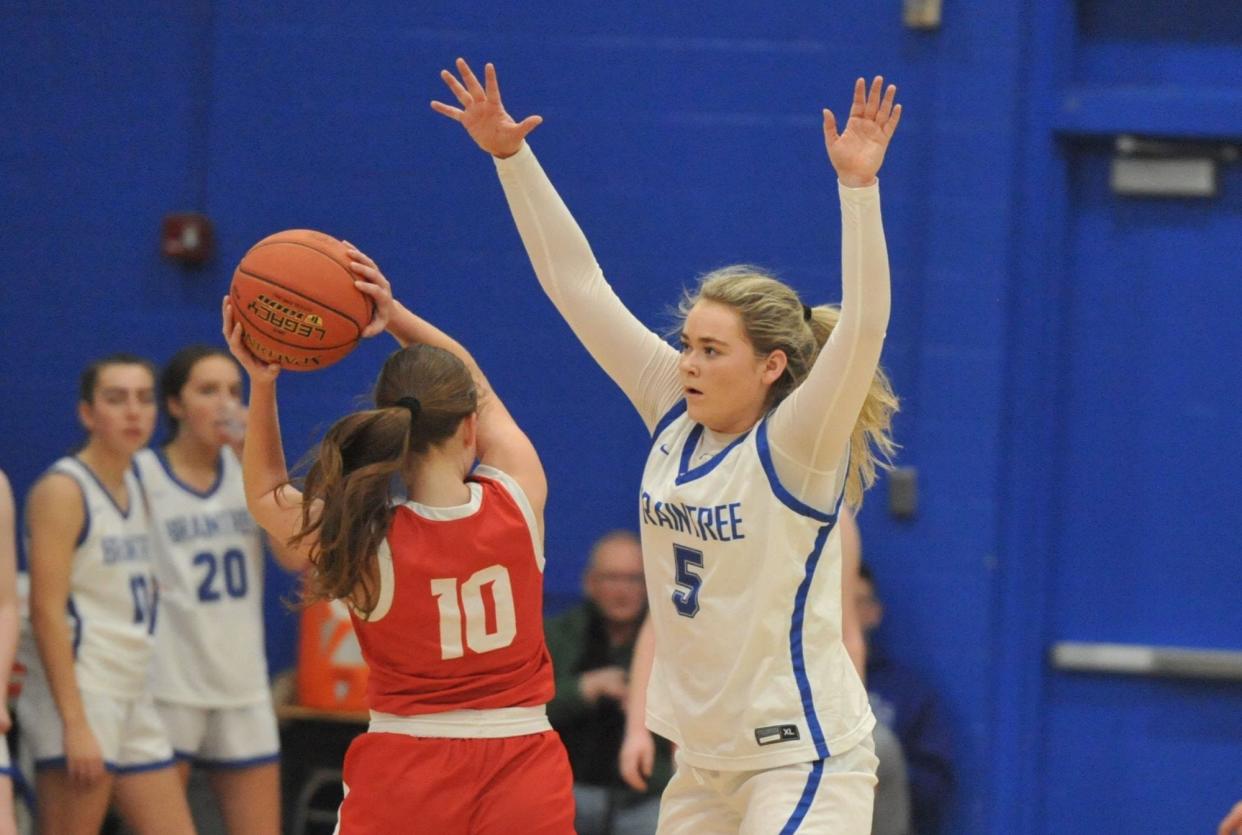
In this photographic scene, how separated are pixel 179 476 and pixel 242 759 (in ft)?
2.98

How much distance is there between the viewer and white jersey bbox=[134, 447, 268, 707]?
17.9ft

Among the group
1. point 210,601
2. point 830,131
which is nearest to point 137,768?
point 210,601

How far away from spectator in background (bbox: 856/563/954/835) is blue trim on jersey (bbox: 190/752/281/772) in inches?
79.3

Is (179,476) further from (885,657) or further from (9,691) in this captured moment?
(885,657)

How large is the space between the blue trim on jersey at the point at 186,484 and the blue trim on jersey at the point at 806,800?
279 centimetres

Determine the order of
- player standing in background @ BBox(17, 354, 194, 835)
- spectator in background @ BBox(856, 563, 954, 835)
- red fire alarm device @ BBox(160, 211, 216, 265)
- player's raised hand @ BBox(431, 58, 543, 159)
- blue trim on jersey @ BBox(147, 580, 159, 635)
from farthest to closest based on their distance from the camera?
red fire alarm device @ BBox(160, 211, 216, 265) < spectator in background @ BBox(856, 563, 954, 835) < blue trim on jersey @ BBox(147, 580, 159, 635) < player standing in background @ BBox(17, 354, 194, 835) < player's raised hand @ BBox(431, 58, 543, 159)

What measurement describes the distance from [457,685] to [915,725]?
3054mm

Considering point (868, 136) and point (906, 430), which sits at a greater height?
point (868, 136)

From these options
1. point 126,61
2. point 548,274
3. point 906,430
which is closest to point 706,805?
point 548,274

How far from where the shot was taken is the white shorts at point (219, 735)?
17.9ft

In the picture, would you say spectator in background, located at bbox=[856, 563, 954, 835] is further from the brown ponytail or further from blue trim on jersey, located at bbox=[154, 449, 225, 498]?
the brown ponytail

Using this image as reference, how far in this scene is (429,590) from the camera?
325 centimetres

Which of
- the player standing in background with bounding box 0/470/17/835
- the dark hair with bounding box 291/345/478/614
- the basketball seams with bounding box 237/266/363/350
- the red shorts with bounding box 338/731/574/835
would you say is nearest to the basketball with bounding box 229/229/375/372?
the basketball seams with bounding box 237/266/363/350

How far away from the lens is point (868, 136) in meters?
3.24
